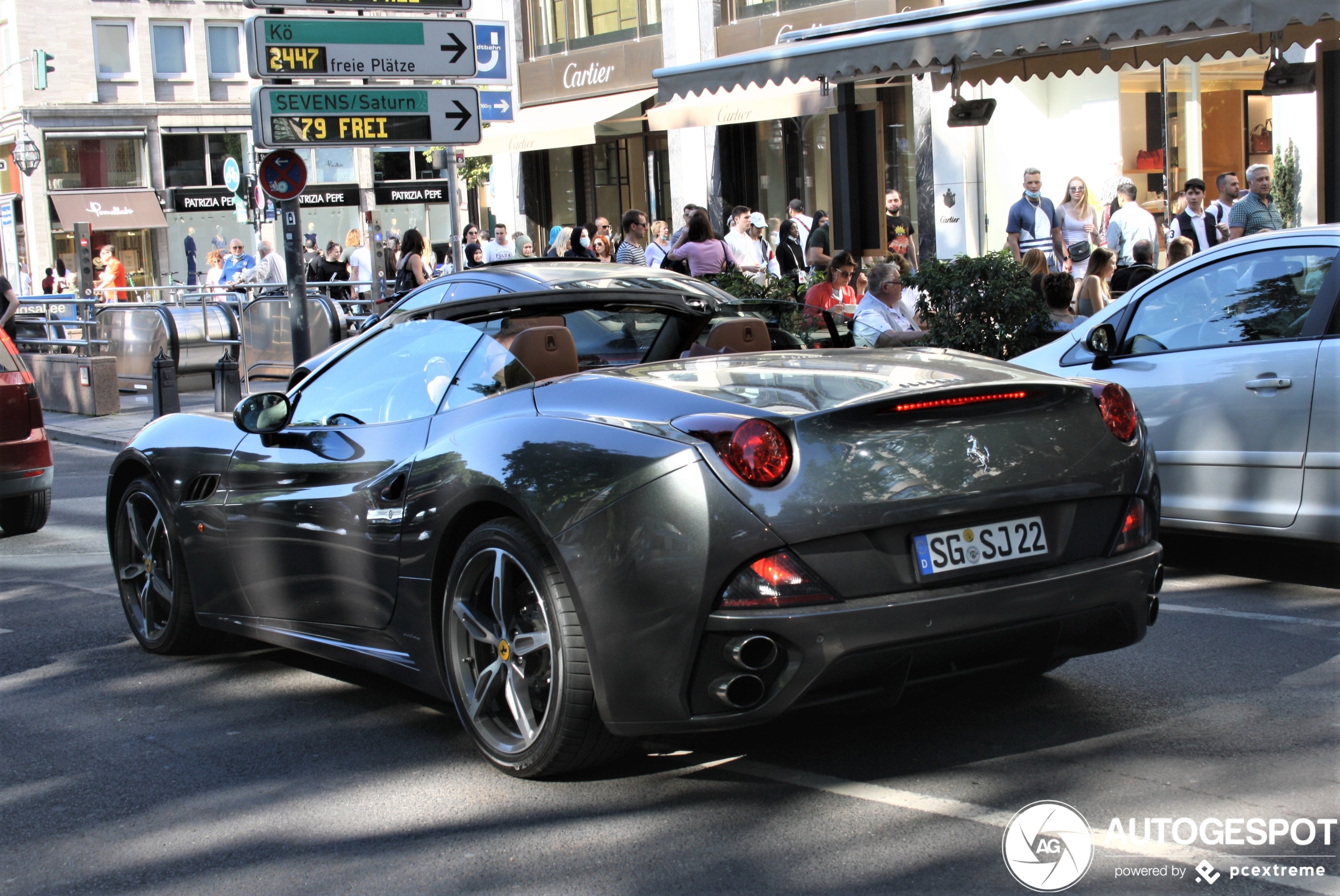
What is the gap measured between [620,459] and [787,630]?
2.03ft

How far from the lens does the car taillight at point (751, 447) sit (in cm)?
374

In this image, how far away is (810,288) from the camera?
12.1 metres

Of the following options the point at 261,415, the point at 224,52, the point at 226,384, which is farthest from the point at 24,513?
the point at 224,52

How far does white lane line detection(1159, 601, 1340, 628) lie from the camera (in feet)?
18.8

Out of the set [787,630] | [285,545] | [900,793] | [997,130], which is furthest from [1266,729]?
[997,130]

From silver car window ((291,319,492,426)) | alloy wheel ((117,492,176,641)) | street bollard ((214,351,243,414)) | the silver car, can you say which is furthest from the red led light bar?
street bollard ((214,351,243,414))

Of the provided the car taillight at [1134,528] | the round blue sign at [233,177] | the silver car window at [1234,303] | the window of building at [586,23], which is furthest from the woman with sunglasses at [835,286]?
the round blue sign at [233,177]

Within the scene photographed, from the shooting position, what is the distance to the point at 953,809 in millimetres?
3812

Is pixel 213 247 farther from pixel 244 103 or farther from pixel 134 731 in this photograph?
pixel 134 731

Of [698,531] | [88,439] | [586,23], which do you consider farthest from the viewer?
[586,23]

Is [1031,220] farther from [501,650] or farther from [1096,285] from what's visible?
[501,650]

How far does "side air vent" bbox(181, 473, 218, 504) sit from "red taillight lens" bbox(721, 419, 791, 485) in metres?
2.64

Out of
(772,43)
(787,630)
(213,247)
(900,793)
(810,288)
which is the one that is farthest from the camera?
(213,247)

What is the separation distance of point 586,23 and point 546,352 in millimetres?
25911
